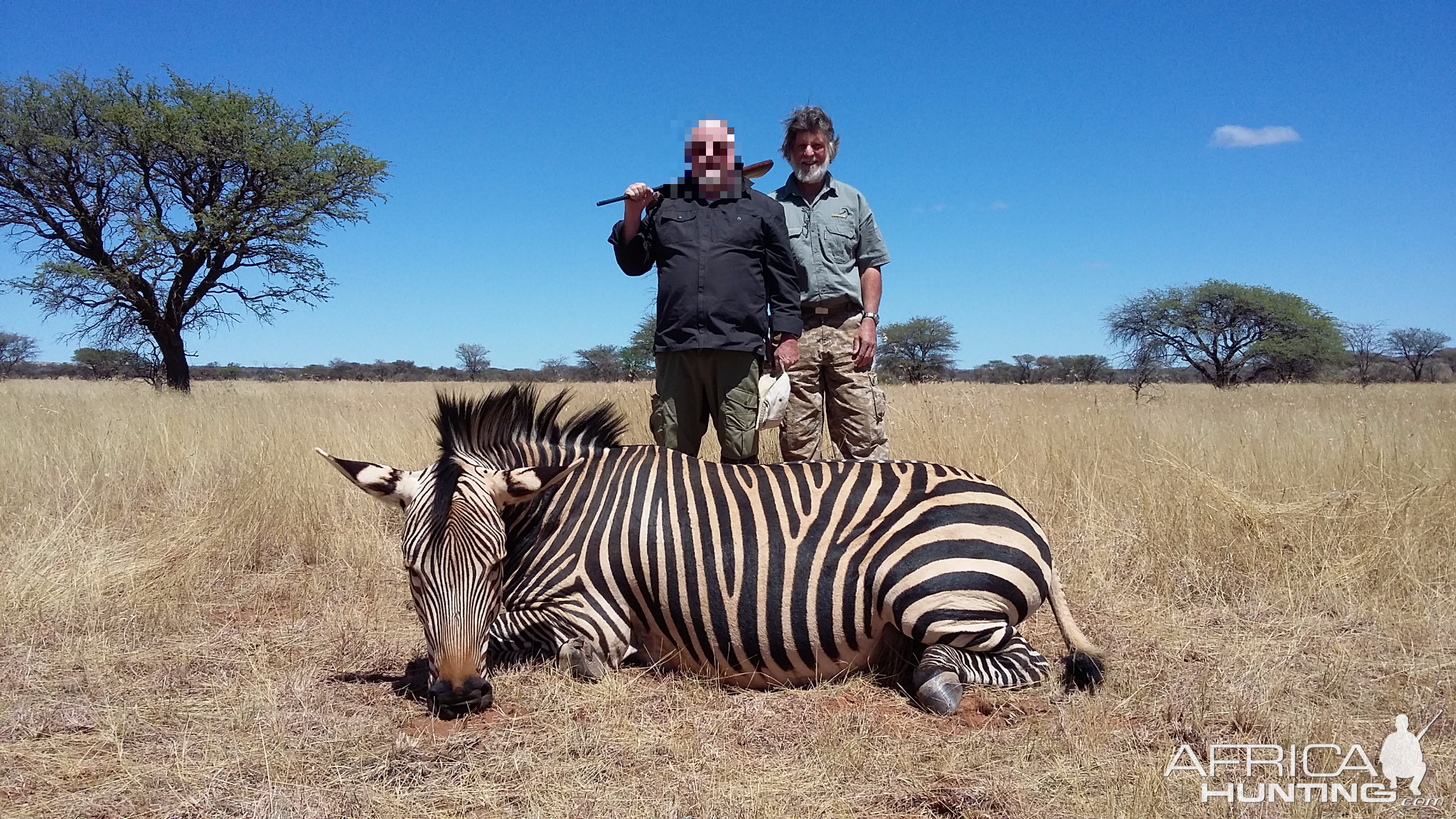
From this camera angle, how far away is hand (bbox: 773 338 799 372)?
15.8 feet

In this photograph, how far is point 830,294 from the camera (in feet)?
17.1

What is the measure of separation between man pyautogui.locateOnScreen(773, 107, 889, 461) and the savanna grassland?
166 centimetres

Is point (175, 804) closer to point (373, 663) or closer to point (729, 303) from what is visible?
point (373, 663)

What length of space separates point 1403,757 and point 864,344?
3.21 m

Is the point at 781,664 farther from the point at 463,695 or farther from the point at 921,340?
the point at 921,340

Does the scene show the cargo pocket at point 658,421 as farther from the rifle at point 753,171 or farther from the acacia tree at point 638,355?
the acacia tree at point 638,355

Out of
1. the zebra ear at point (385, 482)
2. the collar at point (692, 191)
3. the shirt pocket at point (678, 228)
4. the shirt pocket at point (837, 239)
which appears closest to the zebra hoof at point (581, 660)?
the zebra ear at point (385, 482)

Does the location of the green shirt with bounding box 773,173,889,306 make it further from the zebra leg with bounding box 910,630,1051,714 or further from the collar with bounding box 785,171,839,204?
the zebra leg with bounding box 910,630,1051,714

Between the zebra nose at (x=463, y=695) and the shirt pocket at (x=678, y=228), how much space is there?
2.52 meters

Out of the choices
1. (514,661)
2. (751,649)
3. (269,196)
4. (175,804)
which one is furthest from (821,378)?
(269,196)

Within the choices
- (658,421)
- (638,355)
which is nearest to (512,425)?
(658,421)

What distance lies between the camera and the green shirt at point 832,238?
519 centimetres

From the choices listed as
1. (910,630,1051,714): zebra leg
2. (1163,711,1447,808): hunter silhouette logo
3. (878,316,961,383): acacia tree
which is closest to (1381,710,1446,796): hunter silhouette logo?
(1163,711,1447,808): hunter silhouette logo

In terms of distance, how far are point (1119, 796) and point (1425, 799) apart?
924mm
